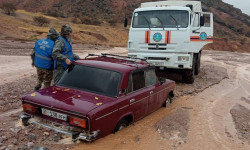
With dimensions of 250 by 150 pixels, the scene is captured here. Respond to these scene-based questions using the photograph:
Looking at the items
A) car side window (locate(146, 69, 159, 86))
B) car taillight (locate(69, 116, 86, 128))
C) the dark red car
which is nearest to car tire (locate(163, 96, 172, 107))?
car side window (locate(146, 69, 159, 86))

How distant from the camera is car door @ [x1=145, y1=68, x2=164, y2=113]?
5.98m

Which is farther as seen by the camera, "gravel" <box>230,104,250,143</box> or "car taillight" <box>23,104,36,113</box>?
"gravel" <box>230,104,250,143</box>

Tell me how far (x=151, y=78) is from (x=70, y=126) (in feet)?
8.19

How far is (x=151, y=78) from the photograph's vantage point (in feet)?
20.3

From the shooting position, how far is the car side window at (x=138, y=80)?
537cm

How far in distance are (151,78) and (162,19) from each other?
4.17m

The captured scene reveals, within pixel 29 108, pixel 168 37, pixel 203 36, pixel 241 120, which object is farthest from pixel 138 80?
pixel 203 36

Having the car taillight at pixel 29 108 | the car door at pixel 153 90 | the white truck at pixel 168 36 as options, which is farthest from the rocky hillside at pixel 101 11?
the car taillight at pixel 29 108

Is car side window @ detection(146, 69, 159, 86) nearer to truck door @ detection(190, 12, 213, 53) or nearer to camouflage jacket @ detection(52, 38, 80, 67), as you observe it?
camouflage jacket @ detection(52, 38, 80, 67)

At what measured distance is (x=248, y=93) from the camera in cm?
990

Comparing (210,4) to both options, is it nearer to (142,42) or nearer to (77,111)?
(142,42)

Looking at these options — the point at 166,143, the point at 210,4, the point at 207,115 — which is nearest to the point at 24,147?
the point at 166,143

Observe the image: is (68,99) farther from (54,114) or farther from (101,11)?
(101,11)

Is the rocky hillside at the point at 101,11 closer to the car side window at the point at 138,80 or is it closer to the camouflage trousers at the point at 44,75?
the camouflage trousers at the point at 44,75
